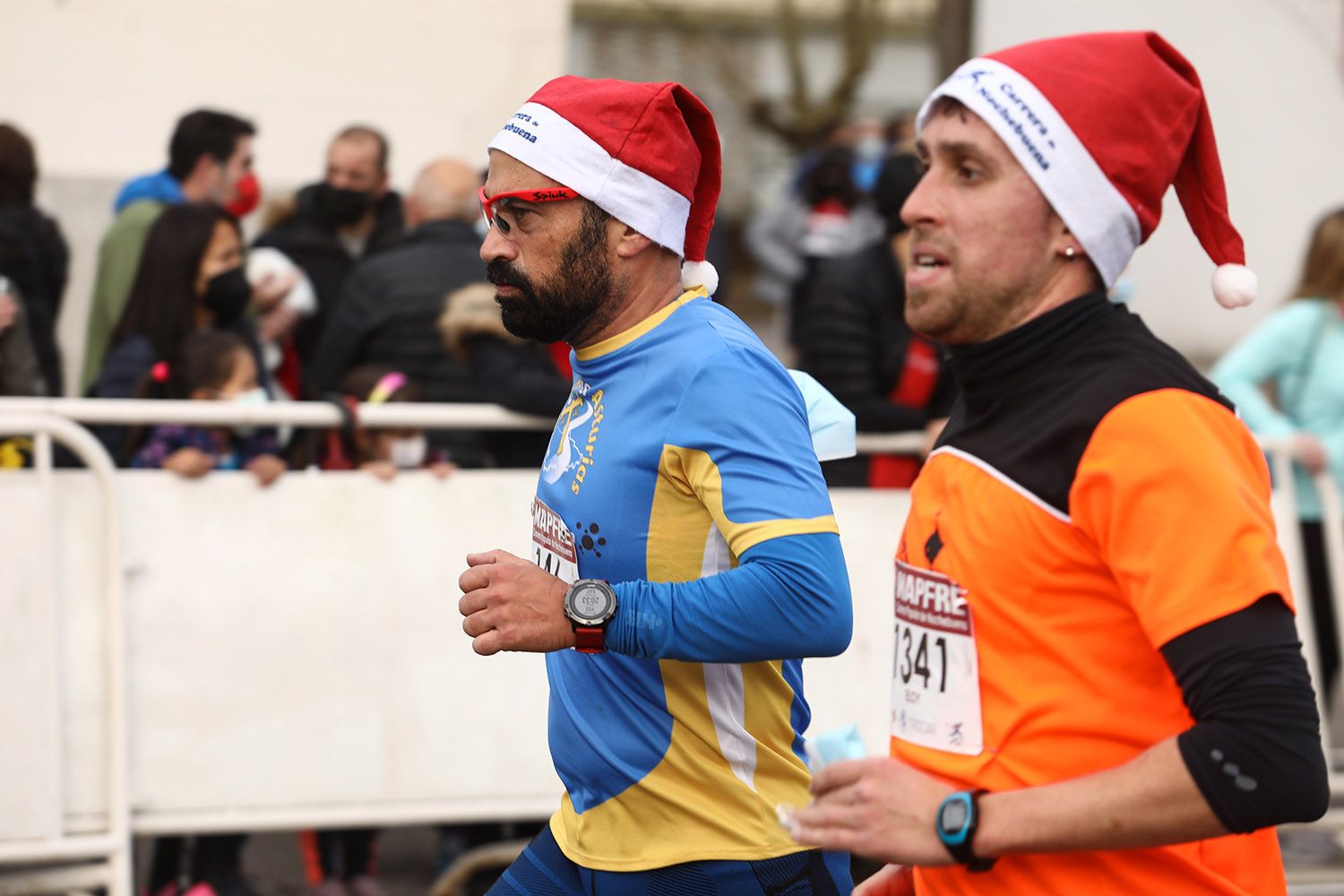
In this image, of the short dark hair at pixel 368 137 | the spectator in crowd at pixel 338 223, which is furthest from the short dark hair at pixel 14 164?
the short dark hair at pixel 368 137

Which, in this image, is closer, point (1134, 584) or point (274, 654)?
point (1134, 584)

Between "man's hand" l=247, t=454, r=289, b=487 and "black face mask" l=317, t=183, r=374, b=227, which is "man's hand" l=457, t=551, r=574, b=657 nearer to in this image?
"man's hand" l=247, t=454, r=289, b=487

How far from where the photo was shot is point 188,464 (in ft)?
16.7

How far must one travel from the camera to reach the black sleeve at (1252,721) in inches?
71.0

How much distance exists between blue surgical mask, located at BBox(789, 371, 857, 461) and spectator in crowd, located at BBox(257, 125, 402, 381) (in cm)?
371

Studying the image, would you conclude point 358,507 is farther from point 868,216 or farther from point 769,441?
point 868,216

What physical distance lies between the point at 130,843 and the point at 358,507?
1.19m

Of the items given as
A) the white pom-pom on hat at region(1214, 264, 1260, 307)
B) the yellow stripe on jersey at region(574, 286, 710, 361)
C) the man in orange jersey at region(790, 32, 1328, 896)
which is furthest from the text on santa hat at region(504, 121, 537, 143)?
the white pom-pom on hat at region(1214, 264, 1260, 307)

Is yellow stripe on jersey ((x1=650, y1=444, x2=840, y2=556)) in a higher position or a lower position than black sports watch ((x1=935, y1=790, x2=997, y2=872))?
higher

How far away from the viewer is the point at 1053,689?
2.04 m

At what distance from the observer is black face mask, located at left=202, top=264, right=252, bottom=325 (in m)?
5.84

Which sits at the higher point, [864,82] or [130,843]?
[864,82]

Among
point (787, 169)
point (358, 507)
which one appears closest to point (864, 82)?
point (787, 169)

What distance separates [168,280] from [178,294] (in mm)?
67
